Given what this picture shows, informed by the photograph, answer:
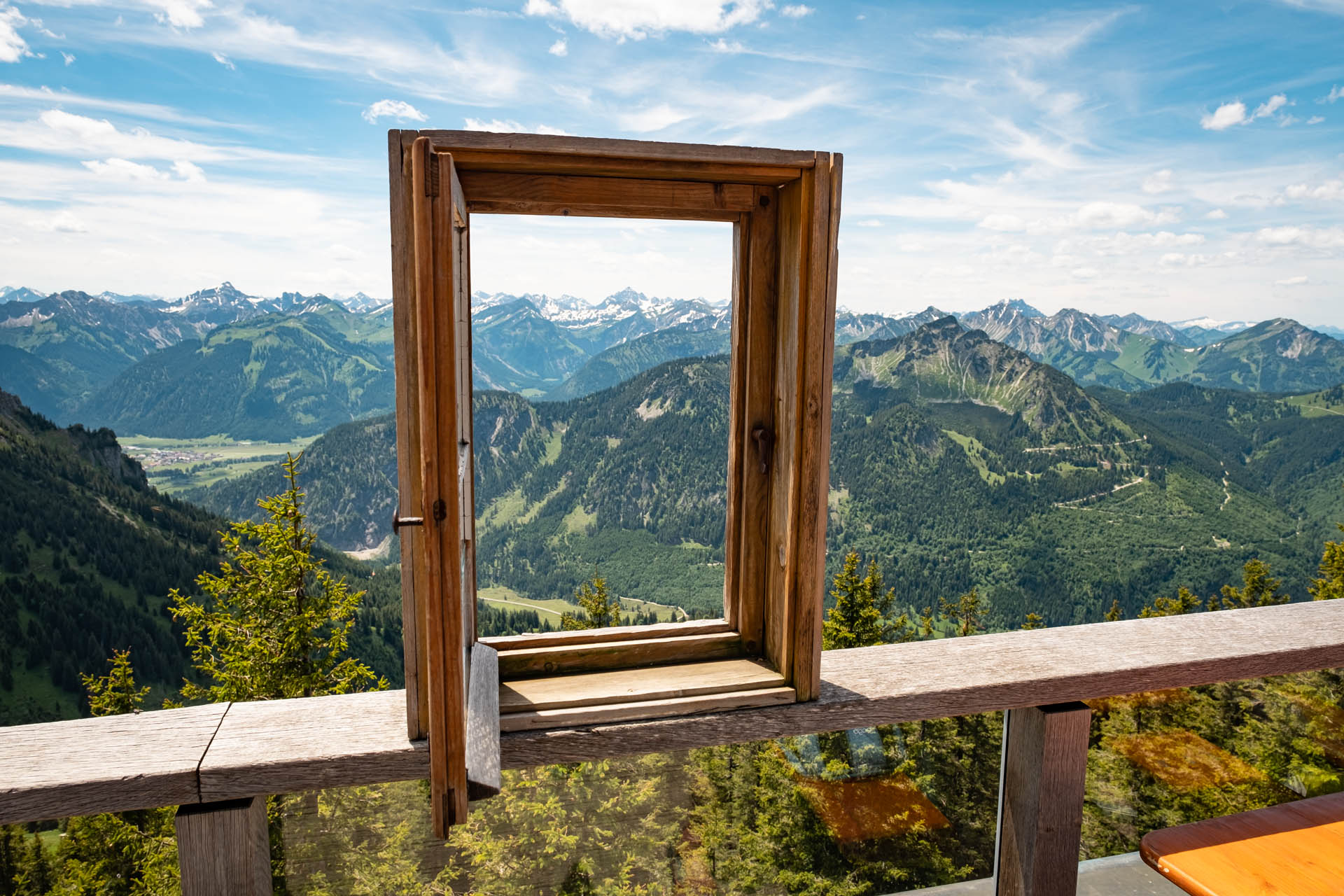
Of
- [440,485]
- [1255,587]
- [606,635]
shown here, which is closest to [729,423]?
[606,635]

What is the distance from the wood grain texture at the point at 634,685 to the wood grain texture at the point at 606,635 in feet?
0.27

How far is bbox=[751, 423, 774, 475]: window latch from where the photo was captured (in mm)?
1990

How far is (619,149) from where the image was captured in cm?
162

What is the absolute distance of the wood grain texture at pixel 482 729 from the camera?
1.23 metres

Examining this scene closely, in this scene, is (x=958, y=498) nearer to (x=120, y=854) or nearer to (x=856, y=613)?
(x=856, y=613)

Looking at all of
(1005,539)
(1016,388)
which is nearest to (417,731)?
(1005,539)

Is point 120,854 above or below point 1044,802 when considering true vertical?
above

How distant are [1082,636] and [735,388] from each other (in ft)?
4.20

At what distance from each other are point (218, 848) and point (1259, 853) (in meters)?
2.33

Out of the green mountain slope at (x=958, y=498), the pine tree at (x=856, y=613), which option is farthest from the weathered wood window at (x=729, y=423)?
the green mountain slope at (x=958, y=498)

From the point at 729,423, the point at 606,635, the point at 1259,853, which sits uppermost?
the point at 729,423

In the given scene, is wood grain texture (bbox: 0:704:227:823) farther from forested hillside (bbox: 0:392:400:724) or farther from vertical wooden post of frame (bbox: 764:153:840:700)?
forested hillside (bbox: 0:392:400:724)

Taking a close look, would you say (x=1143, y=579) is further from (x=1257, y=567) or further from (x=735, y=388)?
(x=735, y=388)

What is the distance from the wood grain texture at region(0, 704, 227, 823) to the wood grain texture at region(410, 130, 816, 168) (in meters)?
1.23
